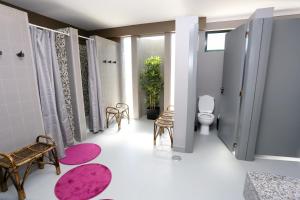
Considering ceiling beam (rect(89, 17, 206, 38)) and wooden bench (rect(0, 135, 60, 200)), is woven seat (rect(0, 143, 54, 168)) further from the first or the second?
ceiling beam (rect(89, 17, 206, 38))

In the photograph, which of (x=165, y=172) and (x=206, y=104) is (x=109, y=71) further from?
(x=165, y=172)

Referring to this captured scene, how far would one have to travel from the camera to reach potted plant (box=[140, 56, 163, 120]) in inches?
163

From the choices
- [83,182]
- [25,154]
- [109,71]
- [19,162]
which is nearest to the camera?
[19,162]

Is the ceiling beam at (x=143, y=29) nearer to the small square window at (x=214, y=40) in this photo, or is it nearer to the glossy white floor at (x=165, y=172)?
the small square window at (x=214, y=40)

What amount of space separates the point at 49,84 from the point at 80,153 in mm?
1251

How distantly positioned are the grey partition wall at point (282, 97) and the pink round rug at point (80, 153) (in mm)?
2731

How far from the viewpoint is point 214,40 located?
11.9ft

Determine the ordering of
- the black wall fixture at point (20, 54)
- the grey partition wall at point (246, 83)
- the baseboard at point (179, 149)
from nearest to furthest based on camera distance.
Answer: the black wall fixture at point (20, 54)
the grey partition wall at point (246, 83)
the baseboard at point (179, 149)

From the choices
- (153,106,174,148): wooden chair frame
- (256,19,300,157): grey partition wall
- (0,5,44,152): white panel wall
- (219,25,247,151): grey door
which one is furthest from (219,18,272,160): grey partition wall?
(0,5,44,152): white panel wall

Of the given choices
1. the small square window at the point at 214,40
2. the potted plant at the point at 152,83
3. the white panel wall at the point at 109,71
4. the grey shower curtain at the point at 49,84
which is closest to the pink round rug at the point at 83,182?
the grey shower curtain at the point at 49,84

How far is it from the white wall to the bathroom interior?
0.9 inches

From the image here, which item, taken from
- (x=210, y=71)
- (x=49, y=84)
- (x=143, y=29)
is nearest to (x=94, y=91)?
(x=49, y=84)

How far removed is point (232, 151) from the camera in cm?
270

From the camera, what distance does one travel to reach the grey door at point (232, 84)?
97.7 inches
